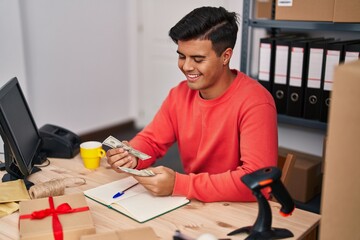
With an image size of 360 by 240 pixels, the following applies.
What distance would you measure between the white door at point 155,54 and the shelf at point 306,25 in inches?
57.6

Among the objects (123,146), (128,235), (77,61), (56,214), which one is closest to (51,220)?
(56,214)

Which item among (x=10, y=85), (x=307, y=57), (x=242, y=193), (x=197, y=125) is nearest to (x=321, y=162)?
(x=307, y=57)

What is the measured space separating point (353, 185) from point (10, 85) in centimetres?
120

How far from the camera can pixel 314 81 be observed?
2.24m

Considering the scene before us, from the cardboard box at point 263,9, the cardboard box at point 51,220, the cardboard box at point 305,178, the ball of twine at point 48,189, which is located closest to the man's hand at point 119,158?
the ball of twine at point 48,189

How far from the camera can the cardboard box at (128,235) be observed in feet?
3.45

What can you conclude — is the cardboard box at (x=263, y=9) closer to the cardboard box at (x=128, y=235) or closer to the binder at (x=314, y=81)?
the binder at (x=314, y=81)

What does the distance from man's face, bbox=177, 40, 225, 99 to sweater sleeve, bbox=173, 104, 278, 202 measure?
20cm

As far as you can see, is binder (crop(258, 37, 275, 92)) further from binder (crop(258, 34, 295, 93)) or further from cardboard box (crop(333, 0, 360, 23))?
cardboard box (crop(333, 0, 360, 23))

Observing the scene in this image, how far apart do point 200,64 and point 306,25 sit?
2.99ft

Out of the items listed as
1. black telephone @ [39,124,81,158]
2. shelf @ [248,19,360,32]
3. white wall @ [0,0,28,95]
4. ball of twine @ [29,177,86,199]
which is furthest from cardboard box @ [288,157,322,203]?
white wall @ [0,0,28,95]

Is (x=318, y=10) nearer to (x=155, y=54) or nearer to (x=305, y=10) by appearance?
(x=305, y=10)

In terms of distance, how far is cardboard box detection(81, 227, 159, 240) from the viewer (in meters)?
1.05

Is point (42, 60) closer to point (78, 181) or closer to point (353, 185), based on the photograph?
point (78, 181)
